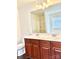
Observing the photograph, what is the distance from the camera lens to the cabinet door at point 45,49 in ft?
9.17

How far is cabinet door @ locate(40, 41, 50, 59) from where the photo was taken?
2795mm

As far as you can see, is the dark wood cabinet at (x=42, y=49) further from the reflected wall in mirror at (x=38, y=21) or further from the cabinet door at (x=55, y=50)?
the reflected wall in mirror at (x=38, y=21)

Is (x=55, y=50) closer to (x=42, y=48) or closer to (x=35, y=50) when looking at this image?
(x=42, y=48)

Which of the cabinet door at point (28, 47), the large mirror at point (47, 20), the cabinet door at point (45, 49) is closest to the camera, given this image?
the cabinet door at point (45, 49)

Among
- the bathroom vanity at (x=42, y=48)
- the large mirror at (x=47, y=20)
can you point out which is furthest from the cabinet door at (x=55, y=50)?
the large mirror at (x=47, y=20)

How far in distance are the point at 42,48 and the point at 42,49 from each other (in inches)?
1.0

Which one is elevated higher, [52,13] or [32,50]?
[52,13]

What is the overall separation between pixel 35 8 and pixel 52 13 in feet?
2.12
